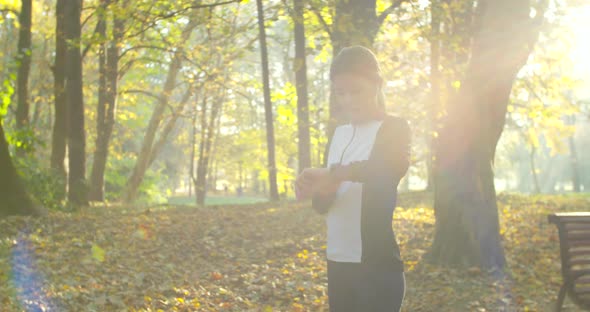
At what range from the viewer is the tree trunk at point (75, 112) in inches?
551

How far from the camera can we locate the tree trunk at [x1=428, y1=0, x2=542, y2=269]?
912 cm

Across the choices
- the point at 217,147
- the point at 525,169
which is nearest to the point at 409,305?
the point at 217,147

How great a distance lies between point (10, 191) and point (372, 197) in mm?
8737

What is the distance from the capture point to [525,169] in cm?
7612

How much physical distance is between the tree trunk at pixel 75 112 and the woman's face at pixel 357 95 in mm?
12289

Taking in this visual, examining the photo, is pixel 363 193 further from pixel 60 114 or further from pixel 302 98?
pixel 302 98

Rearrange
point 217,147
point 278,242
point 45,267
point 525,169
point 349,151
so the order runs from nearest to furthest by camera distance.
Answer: point 349,151
point 45,267
point 278,242
point 217,147
point 525,169

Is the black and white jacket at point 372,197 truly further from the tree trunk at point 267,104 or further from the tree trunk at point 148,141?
the tree trunk at point 148,141

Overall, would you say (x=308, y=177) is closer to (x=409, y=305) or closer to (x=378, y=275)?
(x=378, y=275)

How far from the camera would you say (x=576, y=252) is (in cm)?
591

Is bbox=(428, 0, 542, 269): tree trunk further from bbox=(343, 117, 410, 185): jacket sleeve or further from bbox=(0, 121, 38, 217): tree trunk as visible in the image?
bbox=(343, 117, 410, 185): jacket sleeve

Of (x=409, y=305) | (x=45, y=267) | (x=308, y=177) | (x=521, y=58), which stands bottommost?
(x=409, y=305)

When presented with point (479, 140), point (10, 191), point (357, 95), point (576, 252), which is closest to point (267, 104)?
point (10, 191)

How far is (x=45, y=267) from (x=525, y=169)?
75383mm
